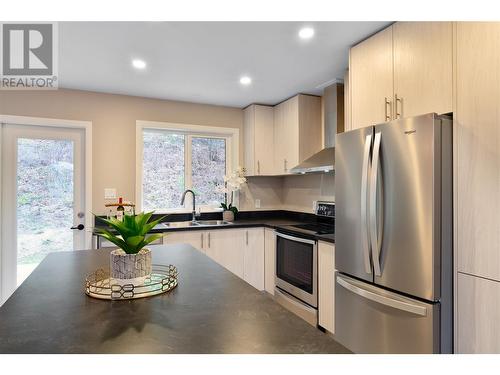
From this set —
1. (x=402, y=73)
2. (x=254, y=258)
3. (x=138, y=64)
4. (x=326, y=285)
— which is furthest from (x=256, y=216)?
(x=402, y=73)

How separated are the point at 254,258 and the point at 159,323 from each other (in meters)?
2.57

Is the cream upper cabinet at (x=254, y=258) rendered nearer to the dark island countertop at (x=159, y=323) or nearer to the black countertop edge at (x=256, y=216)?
the black countertop edge at (x=256, y=216)

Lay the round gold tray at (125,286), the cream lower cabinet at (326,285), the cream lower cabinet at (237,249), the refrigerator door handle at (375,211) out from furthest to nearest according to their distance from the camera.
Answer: the cream lower cabinet at (237,249) < the cream lower cabinet at (326,285) < the refrigerator door handle at (375,211) < the round gold tray at (125,286)

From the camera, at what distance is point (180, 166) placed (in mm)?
3893

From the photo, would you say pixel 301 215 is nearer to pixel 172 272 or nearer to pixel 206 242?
pixel 206 242

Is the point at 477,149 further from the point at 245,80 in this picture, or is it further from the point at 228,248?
the point at 228,248

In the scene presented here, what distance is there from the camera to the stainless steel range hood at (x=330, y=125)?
301cm

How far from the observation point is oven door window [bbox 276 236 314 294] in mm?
2803

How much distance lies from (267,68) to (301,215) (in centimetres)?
187

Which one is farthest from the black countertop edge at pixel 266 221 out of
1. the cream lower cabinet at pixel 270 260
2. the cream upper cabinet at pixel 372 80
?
the cream upper cabinet at pixel 372 80

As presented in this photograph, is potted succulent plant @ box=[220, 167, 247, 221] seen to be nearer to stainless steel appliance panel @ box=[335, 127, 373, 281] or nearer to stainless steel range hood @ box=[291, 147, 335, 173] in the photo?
stainless steel range hood @ box=[291, 147, 335, 173]

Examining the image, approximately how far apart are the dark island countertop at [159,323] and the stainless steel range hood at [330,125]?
1.91m

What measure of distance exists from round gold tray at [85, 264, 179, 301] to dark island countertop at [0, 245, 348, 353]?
0.03 metres
